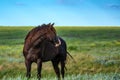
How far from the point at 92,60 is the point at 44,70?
5.90 m

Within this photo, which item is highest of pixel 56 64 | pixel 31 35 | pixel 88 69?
pixel 31 35

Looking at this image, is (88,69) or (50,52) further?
(88,69)

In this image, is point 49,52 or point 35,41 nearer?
point 35,41

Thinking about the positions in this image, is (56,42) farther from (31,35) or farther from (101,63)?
(101,63)

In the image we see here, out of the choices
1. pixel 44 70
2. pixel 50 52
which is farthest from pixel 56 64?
pixel 44 70

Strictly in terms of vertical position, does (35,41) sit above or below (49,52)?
above

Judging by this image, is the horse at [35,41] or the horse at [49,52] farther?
the horse at [49,52]

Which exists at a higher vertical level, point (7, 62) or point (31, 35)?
point (31, 35)

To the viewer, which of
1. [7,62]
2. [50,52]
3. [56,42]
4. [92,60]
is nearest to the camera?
[56,42]

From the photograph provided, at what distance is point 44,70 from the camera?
30.4 metres

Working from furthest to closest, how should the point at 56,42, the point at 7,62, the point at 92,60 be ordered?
the point at 92,60 < the point at 7,62 < the point at 56,42

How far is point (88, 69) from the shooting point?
3203cm

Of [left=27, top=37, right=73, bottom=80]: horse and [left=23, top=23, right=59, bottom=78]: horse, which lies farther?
[left=27, top=37, right=73, bottom=80]: horse

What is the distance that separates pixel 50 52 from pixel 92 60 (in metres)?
17.6
